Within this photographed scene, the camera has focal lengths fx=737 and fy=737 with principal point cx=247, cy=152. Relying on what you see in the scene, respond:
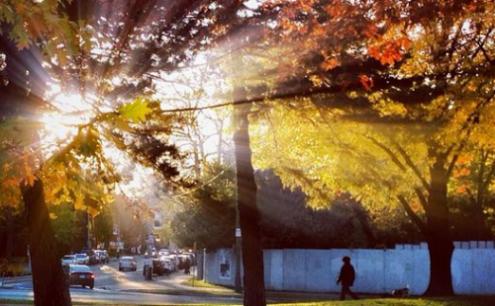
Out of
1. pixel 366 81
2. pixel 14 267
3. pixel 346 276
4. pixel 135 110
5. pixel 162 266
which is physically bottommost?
pixel 162 266

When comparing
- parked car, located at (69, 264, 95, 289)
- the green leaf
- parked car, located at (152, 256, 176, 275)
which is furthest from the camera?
parked car, located at (152, 256, 176, 275)

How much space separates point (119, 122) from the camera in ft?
14.7

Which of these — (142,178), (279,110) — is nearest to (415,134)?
(279,110)

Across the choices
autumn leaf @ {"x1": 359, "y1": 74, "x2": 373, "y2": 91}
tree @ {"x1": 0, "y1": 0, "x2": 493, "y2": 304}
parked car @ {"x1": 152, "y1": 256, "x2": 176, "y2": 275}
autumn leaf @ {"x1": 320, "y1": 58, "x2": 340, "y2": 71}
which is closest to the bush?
parked car @ {"x1": 152, "y1": 256, "x2": 176, "y2": 275}

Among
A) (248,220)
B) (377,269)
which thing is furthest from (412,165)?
(377,269)

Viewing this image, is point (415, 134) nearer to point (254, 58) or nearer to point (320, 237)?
point (254, 58)

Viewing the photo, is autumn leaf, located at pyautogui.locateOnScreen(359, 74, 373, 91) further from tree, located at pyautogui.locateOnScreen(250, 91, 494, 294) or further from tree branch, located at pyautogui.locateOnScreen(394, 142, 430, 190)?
tree branch, located at pyautogui.locateOnScreen(394, 142, 430, 190)

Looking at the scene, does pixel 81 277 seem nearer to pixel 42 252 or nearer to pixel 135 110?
pixel 42 252

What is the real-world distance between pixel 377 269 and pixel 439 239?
11322mm

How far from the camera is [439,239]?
23.2 meters

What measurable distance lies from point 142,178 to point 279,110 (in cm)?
291

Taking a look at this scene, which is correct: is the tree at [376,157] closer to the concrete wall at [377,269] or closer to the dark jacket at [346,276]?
the dark jacket at [346,276]

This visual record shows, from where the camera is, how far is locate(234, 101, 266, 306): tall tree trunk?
1449cm

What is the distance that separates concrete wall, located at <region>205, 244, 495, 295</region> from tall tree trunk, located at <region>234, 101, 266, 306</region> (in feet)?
62.7
